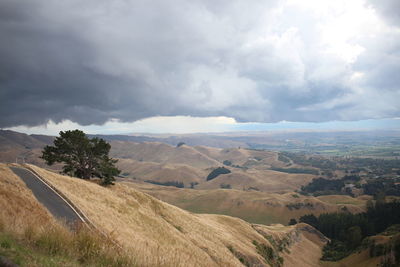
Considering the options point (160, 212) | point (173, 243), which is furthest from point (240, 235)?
point (173, 243)

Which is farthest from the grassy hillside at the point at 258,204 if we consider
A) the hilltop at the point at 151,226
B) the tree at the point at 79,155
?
the tree at the point at 79,155

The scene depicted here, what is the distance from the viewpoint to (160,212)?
45000 millimetres

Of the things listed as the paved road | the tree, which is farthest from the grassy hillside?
the paved road

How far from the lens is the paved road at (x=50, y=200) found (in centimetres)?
2153

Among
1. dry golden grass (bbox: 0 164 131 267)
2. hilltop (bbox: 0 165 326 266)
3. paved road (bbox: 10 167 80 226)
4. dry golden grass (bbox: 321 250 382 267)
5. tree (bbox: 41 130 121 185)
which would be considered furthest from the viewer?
dry golden grass (bbox: 321 250 382 267)

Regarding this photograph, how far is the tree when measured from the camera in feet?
167

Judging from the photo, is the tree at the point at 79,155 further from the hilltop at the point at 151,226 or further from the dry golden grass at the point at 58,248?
the dry golden grass at the point at 58,248

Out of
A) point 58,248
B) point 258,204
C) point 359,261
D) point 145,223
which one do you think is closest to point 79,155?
point 145,223

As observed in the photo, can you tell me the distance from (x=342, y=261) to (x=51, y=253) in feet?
301

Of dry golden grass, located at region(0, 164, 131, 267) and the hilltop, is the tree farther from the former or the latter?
dry golden grass, located at region(0, 164, 131, 267)

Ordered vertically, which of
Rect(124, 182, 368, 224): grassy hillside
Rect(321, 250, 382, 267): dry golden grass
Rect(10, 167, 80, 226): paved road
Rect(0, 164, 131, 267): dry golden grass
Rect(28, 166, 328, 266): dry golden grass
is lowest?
Rect(124, 182, 368, 224): grassy hillside

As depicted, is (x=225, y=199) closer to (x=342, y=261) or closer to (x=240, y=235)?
(x=342, y=261)

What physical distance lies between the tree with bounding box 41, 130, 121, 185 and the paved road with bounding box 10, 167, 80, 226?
57.5 feet

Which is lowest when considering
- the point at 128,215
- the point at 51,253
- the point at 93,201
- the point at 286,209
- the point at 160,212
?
the point at 286,209
